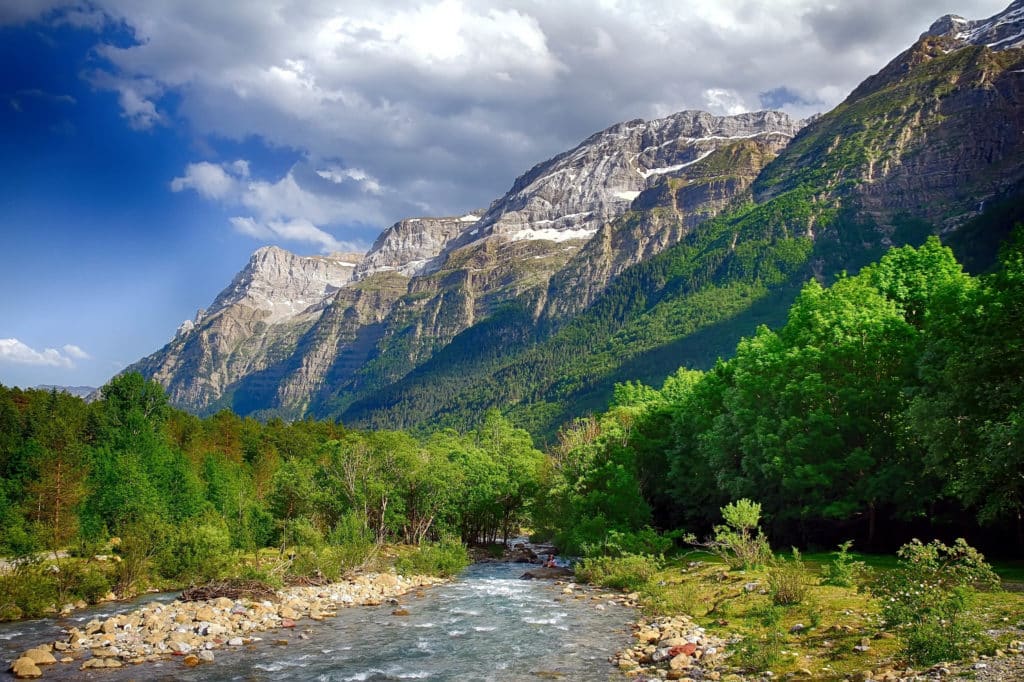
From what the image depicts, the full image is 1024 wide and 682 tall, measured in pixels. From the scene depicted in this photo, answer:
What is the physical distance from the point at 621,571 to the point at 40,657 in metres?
34.7

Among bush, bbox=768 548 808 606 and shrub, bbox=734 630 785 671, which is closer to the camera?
shrub, bbox=734 630 785 671

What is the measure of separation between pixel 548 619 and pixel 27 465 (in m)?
54.1

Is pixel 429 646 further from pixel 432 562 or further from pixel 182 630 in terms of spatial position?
pixel 432 562

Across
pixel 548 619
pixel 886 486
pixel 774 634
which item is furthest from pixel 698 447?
pixel 774 634

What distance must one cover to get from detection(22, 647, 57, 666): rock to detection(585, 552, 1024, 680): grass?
26.7 m

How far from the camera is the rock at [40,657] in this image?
2664 cm

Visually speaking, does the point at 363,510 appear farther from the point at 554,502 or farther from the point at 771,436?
the point at 771,436

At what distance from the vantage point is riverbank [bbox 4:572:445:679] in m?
27.4

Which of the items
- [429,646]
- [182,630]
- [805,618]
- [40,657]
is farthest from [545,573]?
[40,657]

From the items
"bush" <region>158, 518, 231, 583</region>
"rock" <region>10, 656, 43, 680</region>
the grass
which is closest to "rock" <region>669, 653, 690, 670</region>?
the grass

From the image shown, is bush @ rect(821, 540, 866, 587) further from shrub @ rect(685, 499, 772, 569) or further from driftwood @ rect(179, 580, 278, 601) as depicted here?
driftwood @ rect(179, 580, 278, 601)

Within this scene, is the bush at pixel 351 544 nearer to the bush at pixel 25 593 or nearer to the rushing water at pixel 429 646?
the rushing water at pixel 429 646

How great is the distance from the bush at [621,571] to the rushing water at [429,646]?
429 cm

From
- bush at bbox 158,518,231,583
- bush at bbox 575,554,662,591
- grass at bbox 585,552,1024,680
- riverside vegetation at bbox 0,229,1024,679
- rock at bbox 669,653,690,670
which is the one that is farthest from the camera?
bush at bbox 575,554,662,591
